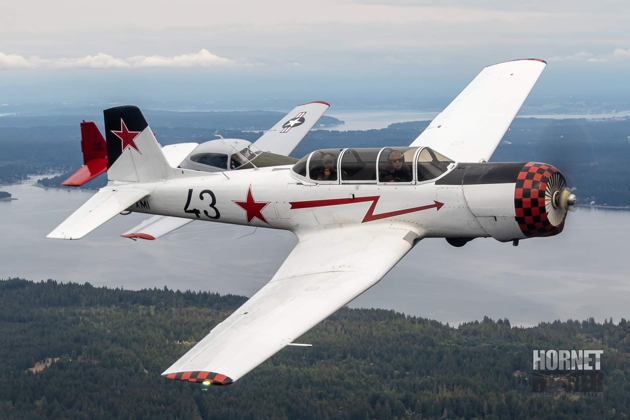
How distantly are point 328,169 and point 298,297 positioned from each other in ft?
18.4

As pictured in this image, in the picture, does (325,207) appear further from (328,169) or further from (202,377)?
(202,377)

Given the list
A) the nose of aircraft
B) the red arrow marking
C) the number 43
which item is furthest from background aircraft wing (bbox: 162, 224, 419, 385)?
the number 43

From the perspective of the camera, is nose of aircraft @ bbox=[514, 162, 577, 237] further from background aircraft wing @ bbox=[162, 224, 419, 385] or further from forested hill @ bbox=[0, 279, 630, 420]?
forested hill @ bbox=[0, 279, 630, 420]

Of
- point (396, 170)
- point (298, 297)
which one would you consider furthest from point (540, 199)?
point (298, 297)

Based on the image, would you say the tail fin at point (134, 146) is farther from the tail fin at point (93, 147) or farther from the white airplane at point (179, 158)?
the tail fin at point (93, 147)

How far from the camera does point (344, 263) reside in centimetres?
1989

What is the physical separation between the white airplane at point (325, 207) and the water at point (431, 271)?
107599mm

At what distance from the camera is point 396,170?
2142 cm

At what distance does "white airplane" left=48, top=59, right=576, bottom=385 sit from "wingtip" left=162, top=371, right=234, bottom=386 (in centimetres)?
4

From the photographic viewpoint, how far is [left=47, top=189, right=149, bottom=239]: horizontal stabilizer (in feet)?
77.7

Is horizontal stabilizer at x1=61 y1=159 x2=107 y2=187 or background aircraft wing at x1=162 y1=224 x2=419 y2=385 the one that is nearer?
background aircraft wing at x1=162 y1=224 x2=419 y2=385

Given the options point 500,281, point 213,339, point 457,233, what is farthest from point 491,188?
point 500,281

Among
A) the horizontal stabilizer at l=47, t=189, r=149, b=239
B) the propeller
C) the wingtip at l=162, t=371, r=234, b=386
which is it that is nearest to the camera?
the wingtip at l=162, t=371, r=234, b=386

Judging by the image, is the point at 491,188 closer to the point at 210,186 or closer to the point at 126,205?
the point at 210,186
